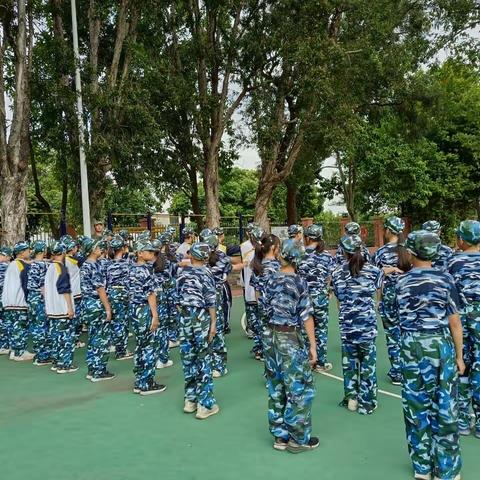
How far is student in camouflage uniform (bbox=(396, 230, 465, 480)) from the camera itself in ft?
11.4

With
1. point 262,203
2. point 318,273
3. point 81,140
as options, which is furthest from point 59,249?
point 262,203

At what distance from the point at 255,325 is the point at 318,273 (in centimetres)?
172

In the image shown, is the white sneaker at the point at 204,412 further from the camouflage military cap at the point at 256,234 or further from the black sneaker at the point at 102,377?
the camouflage military cap at the point at 256,234

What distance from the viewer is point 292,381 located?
4109mm

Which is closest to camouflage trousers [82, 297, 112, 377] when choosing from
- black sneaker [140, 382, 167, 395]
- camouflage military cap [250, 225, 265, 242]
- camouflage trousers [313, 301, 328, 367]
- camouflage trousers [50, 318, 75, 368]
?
camouflage trousers [50, 318, 75, 368]

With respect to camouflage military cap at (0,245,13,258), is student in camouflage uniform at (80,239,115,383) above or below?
below

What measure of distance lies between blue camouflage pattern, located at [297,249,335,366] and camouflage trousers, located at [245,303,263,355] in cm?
80

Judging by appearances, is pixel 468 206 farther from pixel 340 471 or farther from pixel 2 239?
pixel 340 471

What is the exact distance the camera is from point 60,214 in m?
12.8

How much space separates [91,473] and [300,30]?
488 inches

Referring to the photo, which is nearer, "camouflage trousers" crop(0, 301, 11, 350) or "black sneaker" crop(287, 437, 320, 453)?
"black sneaker" crop(287, 437, 320, 453)

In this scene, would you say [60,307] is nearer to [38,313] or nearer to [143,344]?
[38,313]

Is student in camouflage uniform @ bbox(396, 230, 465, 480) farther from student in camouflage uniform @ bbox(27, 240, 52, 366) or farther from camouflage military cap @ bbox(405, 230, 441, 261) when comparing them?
Answer: student in camouflage uniform @ bbox(27, 240, 52, 366)

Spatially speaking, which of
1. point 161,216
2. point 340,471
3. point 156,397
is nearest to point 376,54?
point 161,216
